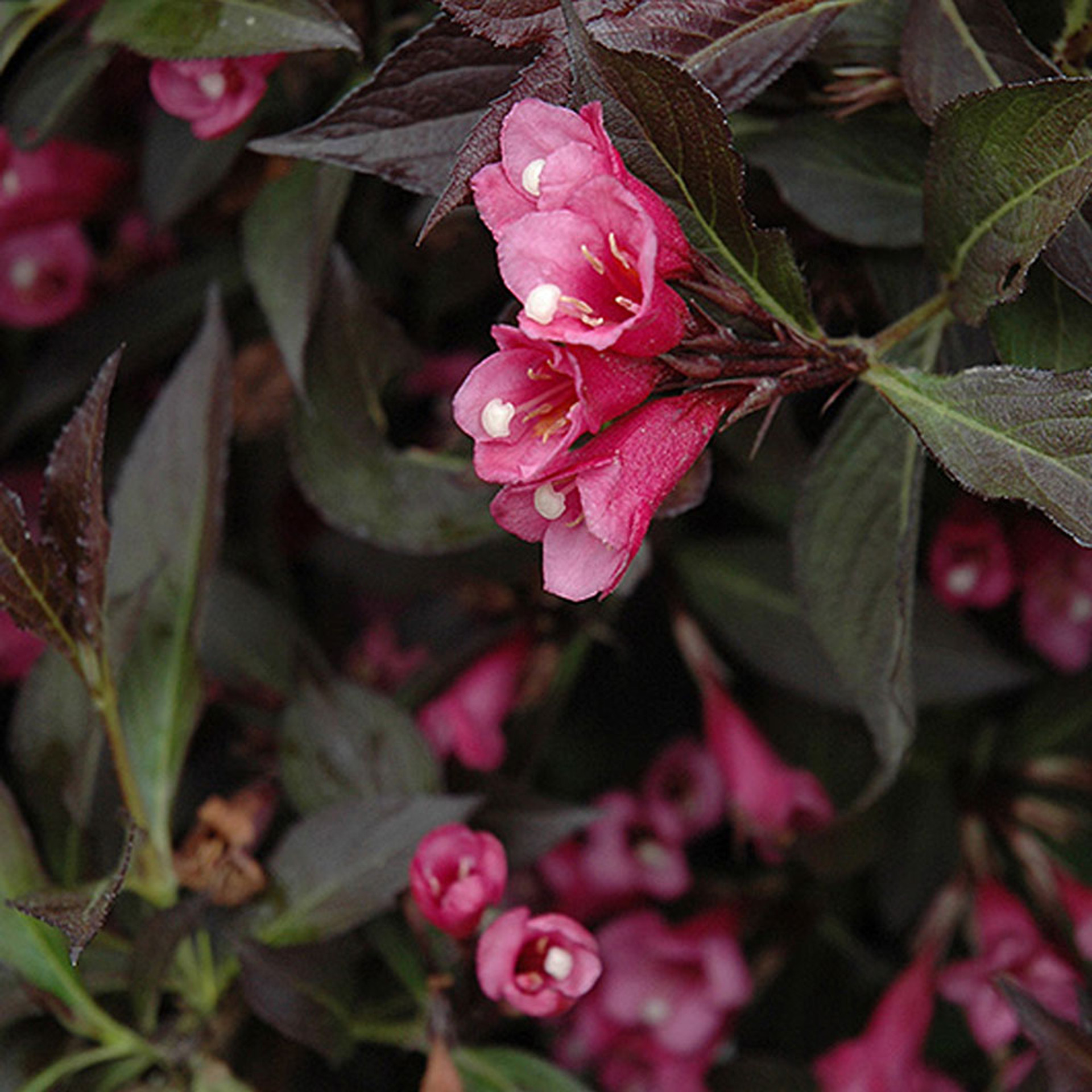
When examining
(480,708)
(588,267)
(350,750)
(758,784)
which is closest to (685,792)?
(758,784)

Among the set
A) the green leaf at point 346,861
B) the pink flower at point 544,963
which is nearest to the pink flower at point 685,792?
the green leaf at point 346,861

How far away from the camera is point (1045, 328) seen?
0.61 m

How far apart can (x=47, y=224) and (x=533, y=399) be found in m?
0.62

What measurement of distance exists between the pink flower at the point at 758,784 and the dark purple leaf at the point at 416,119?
492mm

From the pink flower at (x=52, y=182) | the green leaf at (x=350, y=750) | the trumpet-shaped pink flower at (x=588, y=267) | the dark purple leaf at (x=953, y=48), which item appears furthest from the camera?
the pink flower at (x=52, y=182)

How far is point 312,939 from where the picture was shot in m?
0.76

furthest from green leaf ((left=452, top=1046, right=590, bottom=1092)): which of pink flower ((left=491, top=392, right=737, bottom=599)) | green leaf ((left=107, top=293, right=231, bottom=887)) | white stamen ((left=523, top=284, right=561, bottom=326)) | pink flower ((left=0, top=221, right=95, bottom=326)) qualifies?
pink flower ((left=0, top=221, right=95, bottom=326))

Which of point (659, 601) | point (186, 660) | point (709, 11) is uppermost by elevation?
point (709, 11)

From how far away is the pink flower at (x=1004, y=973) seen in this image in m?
0.84

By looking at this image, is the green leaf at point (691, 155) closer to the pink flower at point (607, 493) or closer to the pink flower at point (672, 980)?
the pink flower at point (607, 493)

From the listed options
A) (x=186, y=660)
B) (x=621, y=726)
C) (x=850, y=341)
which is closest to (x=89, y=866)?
(x=186, y=660)

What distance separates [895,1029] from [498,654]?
1.23 feet

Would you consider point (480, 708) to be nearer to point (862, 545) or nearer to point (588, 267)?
point (862, 545)

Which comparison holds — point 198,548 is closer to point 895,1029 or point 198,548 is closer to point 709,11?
point 709,11
